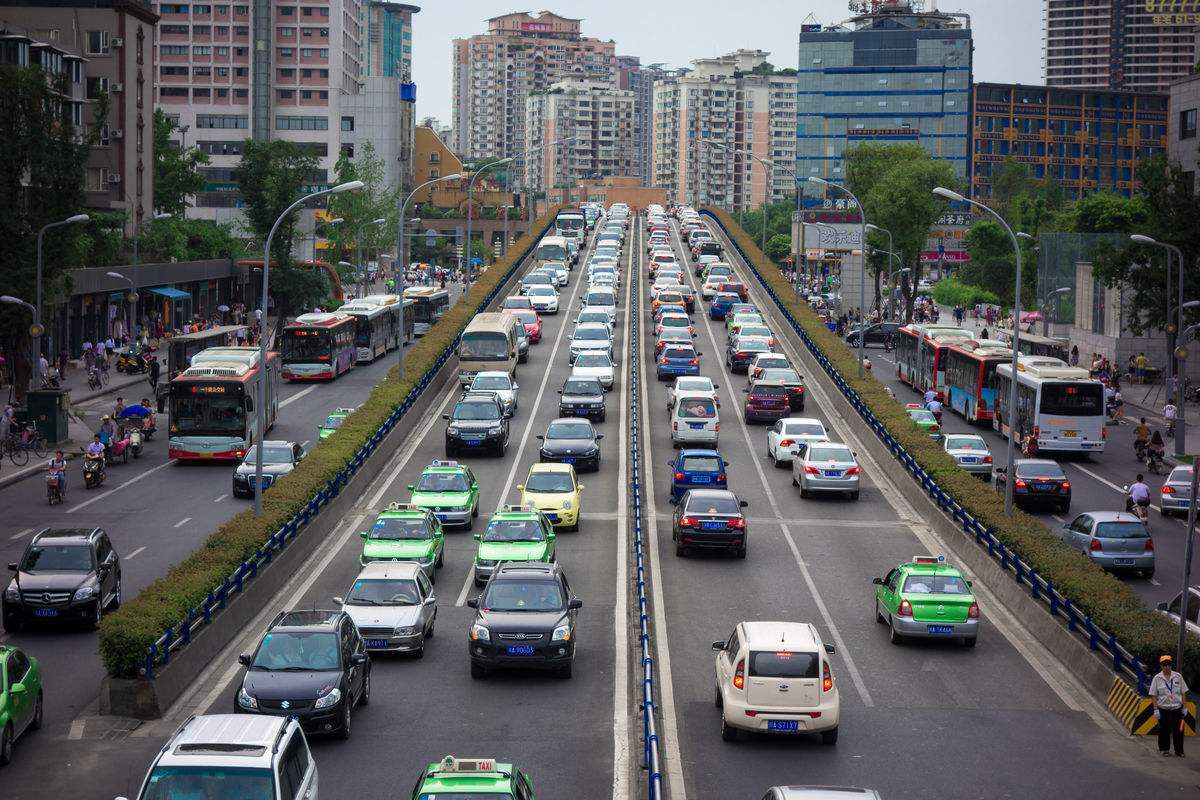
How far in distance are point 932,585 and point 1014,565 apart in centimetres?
464

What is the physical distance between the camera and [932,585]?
27344 millimetres

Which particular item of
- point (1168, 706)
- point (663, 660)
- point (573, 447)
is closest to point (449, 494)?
point (573, 447)

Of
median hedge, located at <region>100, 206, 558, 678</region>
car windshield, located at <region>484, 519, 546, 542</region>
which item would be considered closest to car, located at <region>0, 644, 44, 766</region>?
median hedge, located at <region>100, 206, 558, 678</region>

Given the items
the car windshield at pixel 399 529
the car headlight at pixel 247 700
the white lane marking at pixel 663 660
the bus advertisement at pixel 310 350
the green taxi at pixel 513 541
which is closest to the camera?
the white lane marking at pixel 663 660

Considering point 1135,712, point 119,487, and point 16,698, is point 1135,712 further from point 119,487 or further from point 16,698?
point 119,487

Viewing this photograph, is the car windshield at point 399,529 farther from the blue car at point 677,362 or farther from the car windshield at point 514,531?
the blue car at point 677,362

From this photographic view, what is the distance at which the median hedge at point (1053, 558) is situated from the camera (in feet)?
81.4

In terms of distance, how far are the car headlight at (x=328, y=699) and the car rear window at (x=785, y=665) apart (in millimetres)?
5614

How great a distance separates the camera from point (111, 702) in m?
23.2

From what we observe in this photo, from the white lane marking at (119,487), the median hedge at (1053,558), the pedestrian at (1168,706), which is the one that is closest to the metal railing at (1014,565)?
the median hedge at (1053,558)

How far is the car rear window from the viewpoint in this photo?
21000mm

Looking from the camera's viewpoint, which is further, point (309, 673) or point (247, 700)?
point (309, 673)

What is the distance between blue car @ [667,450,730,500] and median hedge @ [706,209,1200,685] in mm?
5582

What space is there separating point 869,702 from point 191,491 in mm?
25055
